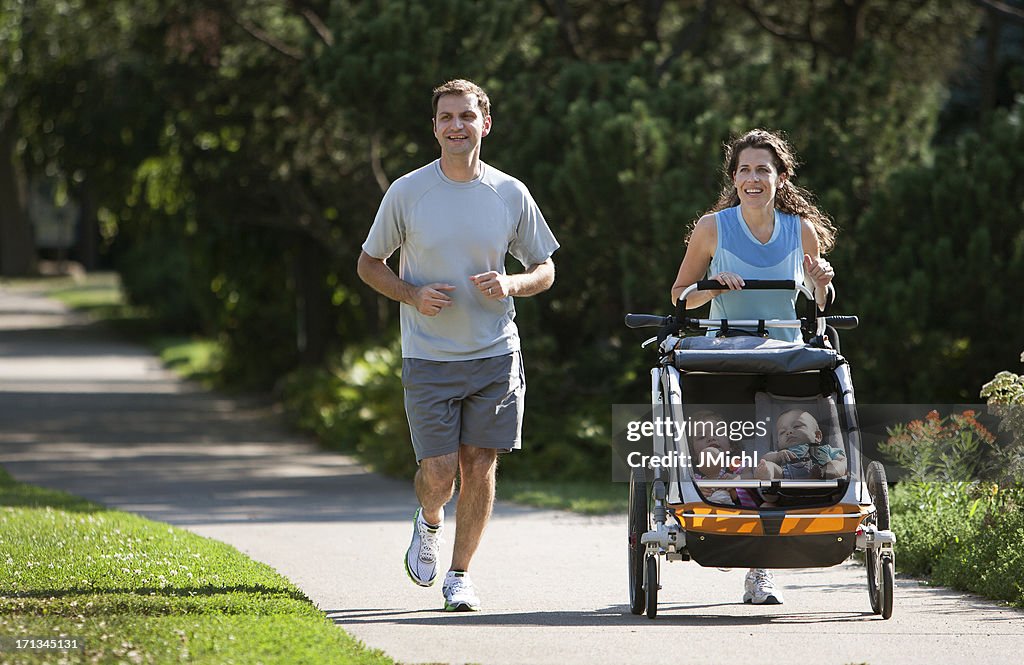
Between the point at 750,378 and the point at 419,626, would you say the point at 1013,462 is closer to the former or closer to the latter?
the point at 750,378

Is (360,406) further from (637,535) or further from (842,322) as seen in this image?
(842,322)

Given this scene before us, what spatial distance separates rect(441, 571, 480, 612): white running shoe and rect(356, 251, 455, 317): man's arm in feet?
3.71

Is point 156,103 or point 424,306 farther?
point 156,103

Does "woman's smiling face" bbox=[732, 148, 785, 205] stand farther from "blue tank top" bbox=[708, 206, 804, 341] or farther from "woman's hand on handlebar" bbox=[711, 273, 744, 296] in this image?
"woman's hand on handlebar" bbox=[711, 273, 744, 296]

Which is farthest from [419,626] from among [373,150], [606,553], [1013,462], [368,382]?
[368,382]

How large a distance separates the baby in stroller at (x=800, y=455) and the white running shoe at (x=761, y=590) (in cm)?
61

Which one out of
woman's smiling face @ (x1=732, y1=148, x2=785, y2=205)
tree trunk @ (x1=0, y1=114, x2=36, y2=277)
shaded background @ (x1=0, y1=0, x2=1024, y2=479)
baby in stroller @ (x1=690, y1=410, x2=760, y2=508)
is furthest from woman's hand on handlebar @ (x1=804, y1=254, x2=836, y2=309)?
tree trunk @ (x1=0, y1=114, x2=36, y2=277)

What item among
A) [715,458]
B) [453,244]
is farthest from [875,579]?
[453,244]

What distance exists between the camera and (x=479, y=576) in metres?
7.30

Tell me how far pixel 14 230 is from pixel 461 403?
1888 inches

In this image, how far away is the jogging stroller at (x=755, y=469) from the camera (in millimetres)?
5742

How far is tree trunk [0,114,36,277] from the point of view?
Answer: 5009cm

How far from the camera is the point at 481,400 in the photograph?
6234 mm

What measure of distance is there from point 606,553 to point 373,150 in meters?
5.22
